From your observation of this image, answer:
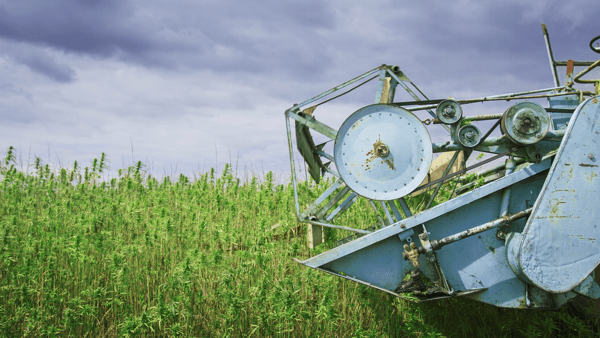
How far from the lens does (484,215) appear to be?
115 inches

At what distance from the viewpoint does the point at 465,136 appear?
2.91m

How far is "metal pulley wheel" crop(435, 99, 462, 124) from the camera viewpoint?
113 inches

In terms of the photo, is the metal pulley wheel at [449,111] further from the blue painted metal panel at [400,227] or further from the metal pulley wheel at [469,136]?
the blue painted metal panel at [400,227]

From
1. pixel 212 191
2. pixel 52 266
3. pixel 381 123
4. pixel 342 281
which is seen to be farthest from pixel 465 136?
pixel 212 191

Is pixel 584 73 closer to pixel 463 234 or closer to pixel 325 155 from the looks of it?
pixel 463 234

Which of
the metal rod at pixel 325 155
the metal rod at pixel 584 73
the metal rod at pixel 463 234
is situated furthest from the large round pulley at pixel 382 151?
the metal rod at pixel 584 73

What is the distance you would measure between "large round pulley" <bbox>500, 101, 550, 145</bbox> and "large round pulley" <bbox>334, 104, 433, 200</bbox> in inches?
25.1

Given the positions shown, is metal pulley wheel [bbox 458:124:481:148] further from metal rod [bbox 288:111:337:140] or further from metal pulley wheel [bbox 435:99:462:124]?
metal rod [bbox 288:111:337:140]

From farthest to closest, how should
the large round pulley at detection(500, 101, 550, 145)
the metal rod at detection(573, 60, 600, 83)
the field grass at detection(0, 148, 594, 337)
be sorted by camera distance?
the metal rod at detection(573, 60, 600, 83)
the field grass at detection(0, 148, 594, 337)
the large round pulley at detection(500, 101, 550, 145)

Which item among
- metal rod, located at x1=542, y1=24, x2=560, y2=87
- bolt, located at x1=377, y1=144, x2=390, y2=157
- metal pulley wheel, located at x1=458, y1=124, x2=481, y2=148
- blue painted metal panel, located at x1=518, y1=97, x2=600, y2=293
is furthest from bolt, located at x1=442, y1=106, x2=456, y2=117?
metal rod, located at x1=542, y1=24, x2=560, y2=87

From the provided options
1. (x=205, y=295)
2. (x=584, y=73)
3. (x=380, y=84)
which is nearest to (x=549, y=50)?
(x=584, y=73)

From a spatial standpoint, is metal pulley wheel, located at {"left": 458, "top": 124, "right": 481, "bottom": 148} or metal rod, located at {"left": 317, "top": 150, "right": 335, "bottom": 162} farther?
metal rod, located at {"left": 317, "top": 150, "right": 335, "bottom": 162}

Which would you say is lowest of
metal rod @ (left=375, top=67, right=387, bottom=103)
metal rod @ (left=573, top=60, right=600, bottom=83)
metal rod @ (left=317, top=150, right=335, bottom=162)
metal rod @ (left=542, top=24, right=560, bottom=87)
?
metal rod @ (left=317, top=150, right=335, bottom=162)

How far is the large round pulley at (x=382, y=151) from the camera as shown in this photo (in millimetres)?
2857
